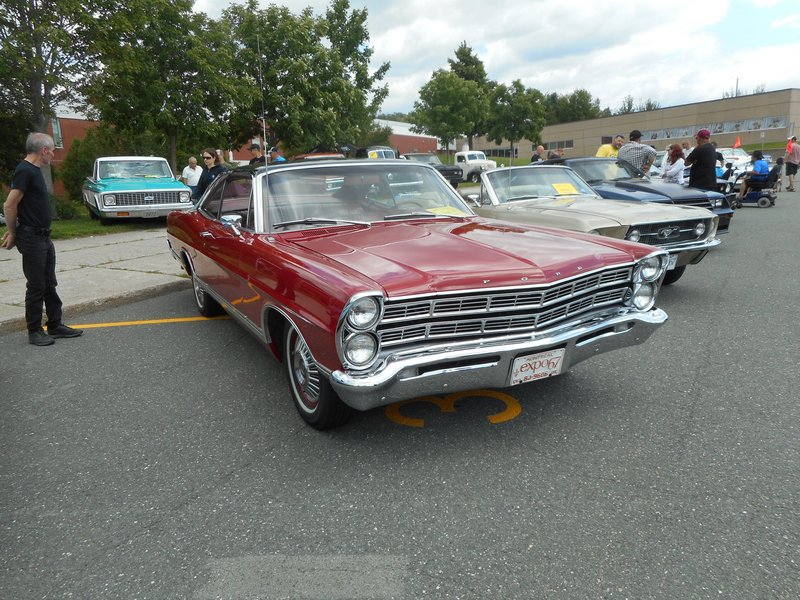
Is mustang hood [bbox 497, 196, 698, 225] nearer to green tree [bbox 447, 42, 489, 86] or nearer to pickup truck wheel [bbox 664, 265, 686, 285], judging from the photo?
pickup truck wheel [bbox 664, 265, 686, 285]

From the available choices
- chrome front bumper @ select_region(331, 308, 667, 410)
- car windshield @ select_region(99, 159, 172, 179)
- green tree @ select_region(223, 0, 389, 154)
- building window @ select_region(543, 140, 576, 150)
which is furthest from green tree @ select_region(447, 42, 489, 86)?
chrome front bumper @ select_region(331, 308, 667, 410)

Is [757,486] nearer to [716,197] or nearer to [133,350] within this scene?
[133,350]

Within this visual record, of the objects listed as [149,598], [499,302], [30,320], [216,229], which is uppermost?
[216,229]

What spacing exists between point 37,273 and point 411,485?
4.15 metres

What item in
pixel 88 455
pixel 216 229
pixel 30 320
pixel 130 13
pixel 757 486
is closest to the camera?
pixel 757 486

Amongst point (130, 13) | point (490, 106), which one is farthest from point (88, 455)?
point (490, 106)

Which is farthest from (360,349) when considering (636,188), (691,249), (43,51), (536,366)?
(43,51)

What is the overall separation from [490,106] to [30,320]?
50.9 metres

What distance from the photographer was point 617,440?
3.21 meters

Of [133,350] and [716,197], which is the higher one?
[716,197]

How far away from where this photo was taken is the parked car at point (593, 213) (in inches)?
240

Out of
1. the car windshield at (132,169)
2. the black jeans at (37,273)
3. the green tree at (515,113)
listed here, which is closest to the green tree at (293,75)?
the car windshield at (132,169)

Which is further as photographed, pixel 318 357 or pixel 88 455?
pixel 88 455

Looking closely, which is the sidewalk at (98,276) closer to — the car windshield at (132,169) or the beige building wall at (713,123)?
the car windshield at (132,169)
